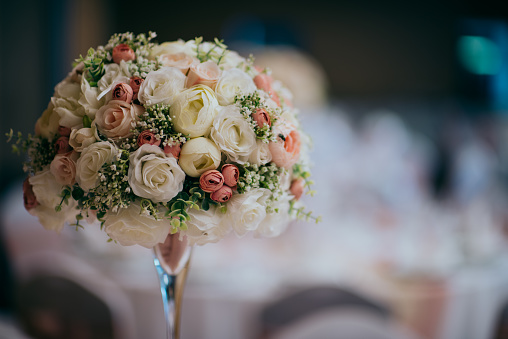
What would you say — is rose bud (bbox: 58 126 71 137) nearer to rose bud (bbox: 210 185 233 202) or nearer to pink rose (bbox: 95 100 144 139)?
pink rose (bbox: 95 100 144 139)

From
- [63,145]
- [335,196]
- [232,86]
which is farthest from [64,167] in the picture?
[335,196]

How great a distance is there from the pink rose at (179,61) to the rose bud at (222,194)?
10.5 inches

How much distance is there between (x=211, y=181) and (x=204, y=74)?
8.8 inches

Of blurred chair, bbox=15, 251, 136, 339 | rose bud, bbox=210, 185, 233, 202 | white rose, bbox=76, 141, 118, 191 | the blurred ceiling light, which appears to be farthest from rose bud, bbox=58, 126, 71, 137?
the blurred ceiling light

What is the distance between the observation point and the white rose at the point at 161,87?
93 cm

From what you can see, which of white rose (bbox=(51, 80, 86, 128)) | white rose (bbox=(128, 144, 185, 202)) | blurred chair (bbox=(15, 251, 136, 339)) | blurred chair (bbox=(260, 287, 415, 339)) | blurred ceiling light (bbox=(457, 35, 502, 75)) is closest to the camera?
white rose (bbox=(128, 144, 185, 202))

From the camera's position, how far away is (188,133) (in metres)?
0.92

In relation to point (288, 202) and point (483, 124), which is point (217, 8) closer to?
point (483, 124)

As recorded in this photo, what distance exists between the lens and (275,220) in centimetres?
103

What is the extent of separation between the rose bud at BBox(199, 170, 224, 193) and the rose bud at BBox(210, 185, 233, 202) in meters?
0.01

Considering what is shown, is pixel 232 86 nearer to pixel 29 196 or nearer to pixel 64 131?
pixel 64 131

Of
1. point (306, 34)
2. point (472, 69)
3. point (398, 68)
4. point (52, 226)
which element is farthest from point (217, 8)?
point (52, 226)

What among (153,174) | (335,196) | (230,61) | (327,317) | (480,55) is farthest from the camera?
(480,55)

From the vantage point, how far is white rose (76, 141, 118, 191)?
2.98 feet
